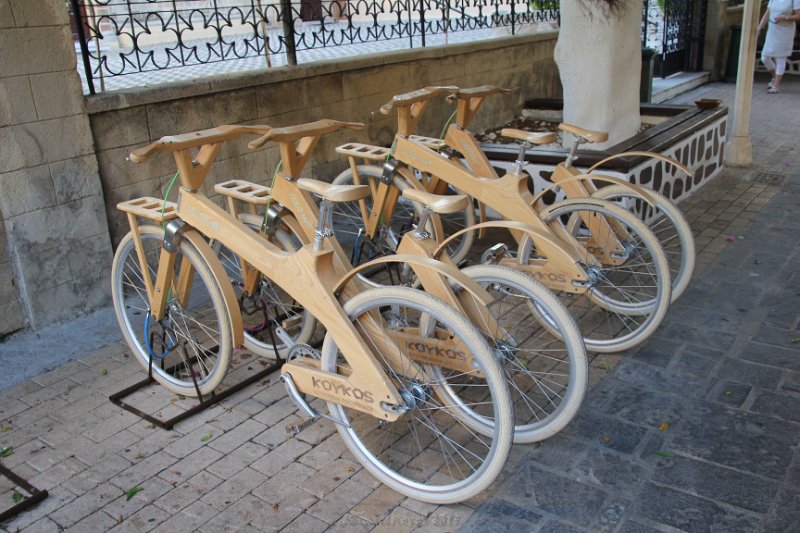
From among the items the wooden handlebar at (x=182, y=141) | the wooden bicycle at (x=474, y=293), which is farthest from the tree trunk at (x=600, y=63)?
the wooden handlebar at (x=182, y=141)

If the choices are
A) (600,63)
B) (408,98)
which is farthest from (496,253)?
(600,63)

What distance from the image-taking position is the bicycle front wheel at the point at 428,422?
270cm

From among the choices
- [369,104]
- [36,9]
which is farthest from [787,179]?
[36,9]

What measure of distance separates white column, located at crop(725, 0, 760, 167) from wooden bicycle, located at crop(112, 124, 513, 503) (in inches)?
191

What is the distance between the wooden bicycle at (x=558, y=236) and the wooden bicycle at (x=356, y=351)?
0.71 m

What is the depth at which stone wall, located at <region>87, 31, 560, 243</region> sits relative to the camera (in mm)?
4812

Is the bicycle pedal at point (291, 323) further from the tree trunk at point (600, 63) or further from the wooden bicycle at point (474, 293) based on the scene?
the tree trunk at point (600, 63)

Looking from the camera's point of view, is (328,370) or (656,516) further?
(328,370)

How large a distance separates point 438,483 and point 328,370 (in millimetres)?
627

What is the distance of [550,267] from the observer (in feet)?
12.7

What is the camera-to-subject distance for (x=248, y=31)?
10695mm

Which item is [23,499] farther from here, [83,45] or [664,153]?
[664,153]

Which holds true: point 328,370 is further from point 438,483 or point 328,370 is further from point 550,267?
point 550,267

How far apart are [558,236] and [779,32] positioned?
30.0 ft
